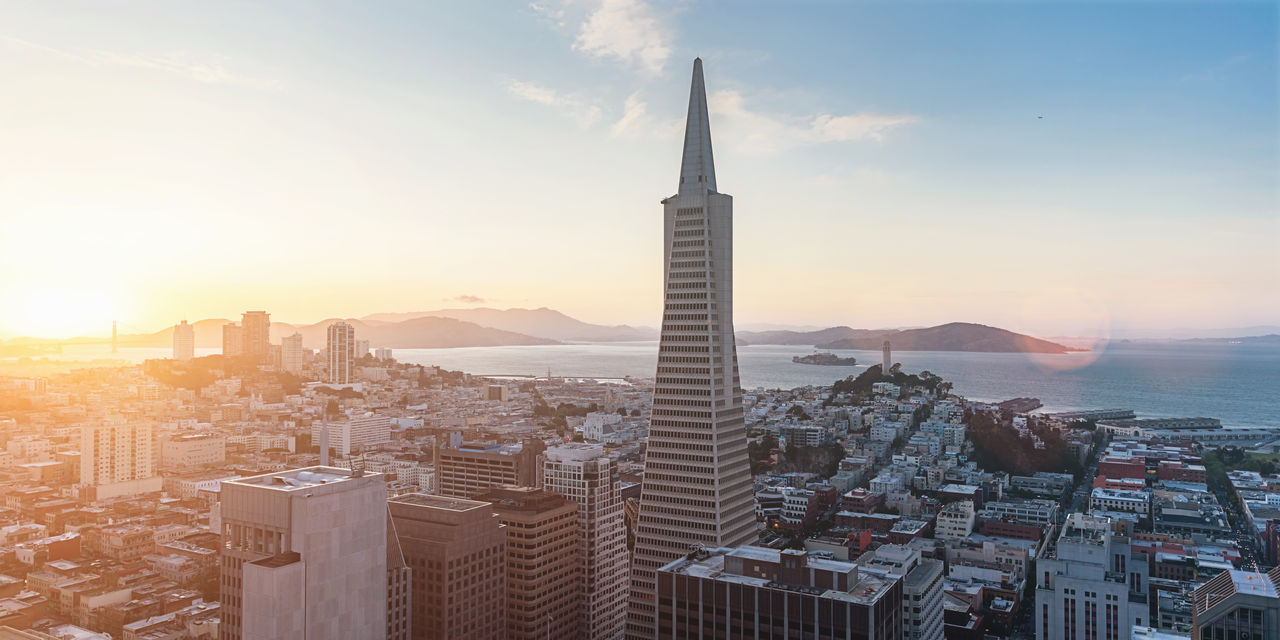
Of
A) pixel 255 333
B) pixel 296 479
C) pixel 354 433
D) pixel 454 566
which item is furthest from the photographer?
pixel 255 333

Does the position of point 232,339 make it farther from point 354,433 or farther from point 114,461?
point 114,461

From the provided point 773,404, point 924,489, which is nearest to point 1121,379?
point 773,404

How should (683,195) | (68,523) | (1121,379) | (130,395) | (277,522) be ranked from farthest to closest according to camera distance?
(1121,379), (130,395), (68,523), (683,195), (277,522)

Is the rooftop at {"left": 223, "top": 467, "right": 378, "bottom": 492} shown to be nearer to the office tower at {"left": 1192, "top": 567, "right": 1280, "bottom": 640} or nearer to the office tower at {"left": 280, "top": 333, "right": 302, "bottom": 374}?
the office tower at {"left": 1192, "top": 567, "right": 1280, "bottom": 640}

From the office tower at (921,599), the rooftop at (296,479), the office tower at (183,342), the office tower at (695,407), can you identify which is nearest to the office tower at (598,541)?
the office tower at (695,407)

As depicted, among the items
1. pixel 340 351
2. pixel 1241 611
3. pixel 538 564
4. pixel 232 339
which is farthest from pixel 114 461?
pixel 1241 611

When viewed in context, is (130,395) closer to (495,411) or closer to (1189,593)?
(495,411)

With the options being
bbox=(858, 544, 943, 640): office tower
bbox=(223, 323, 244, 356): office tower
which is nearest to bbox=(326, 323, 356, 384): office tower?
bbox=(223, 323, 244, 356): office tower
